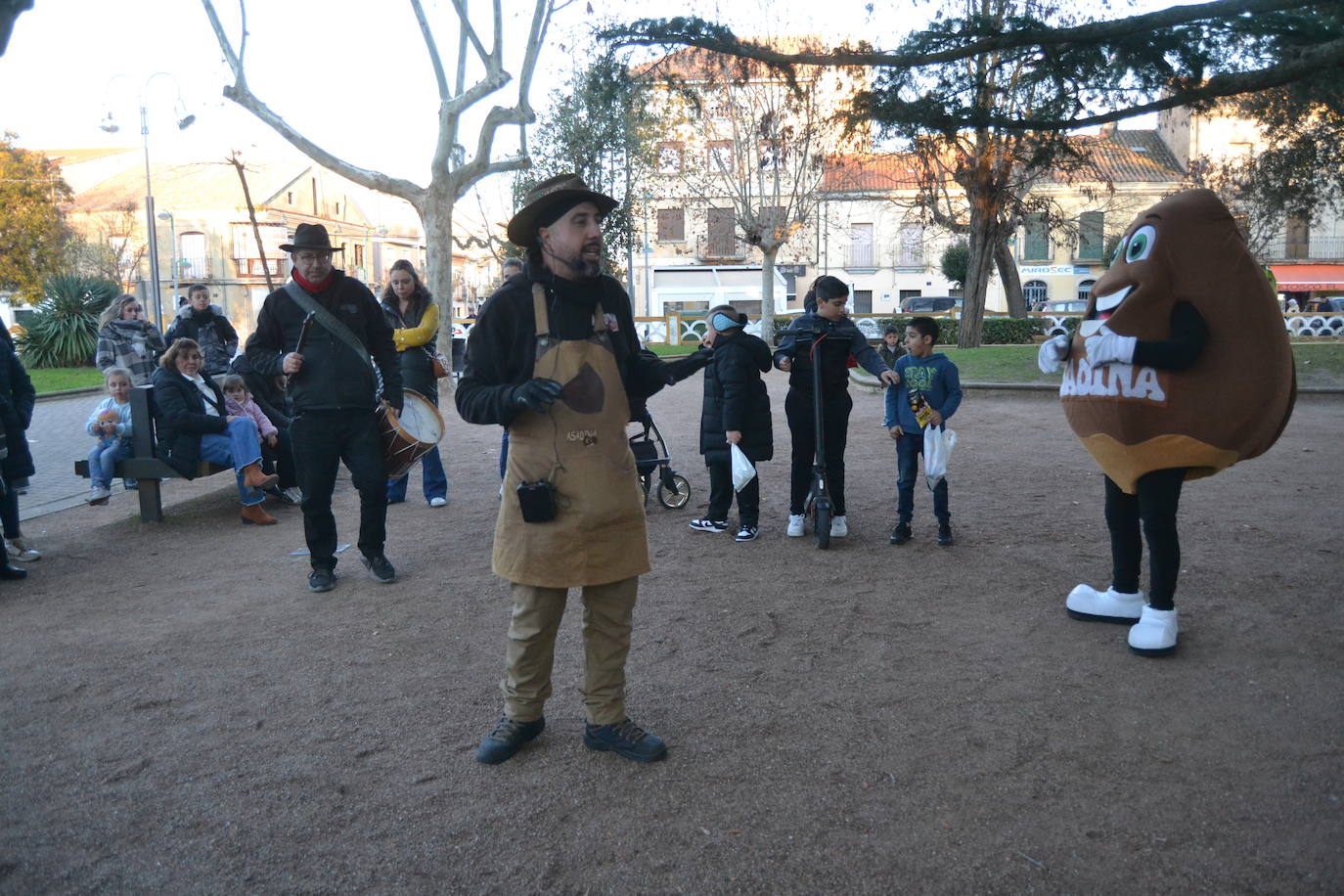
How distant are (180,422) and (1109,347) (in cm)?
622

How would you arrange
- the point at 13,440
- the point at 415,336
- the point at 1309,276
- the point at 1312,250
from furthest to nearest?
the point at 1312,250, the point at 1309,276, the point at 415,336, the point at 13,440

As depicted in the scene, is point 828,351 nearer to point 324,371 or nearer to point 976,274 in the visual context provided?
point 324,371

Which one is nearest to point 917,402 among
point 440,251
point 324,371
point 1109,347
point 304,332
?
point 1109,347

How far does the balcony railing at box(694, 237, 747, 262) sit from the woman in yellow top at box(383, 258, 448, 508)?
38.9 meters

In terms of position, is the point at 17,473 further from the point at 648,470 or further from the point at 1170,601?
the point at 1170,601

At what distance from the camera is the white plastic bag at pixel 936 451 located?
673 cm

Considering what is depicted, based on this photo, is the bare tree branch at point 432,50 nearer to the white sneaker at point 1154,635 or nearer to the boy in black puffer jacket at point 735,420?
the boy in black puffer jacket at point 735,420

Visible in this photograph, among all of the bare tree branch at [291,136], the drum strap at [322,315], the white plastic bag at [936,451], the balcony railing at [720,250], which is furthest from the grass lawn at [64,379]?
the balcony railing at [720,250]

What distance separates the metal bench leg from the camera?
8.11 metres

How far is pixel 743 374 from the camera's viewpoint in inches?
274

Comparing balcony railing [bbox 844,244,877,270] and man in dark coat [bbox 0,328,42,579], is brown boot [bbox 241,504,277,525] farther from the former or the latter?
balcony railing [bbox 844,244,877,270]

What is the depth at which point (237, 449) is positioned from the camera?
7.98m

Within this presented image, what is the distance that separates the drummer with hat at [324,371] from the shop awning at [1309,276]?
182 feet

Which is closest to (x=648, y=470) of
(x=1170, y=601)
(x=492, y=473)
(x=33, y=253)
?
(x=492, y=473)
